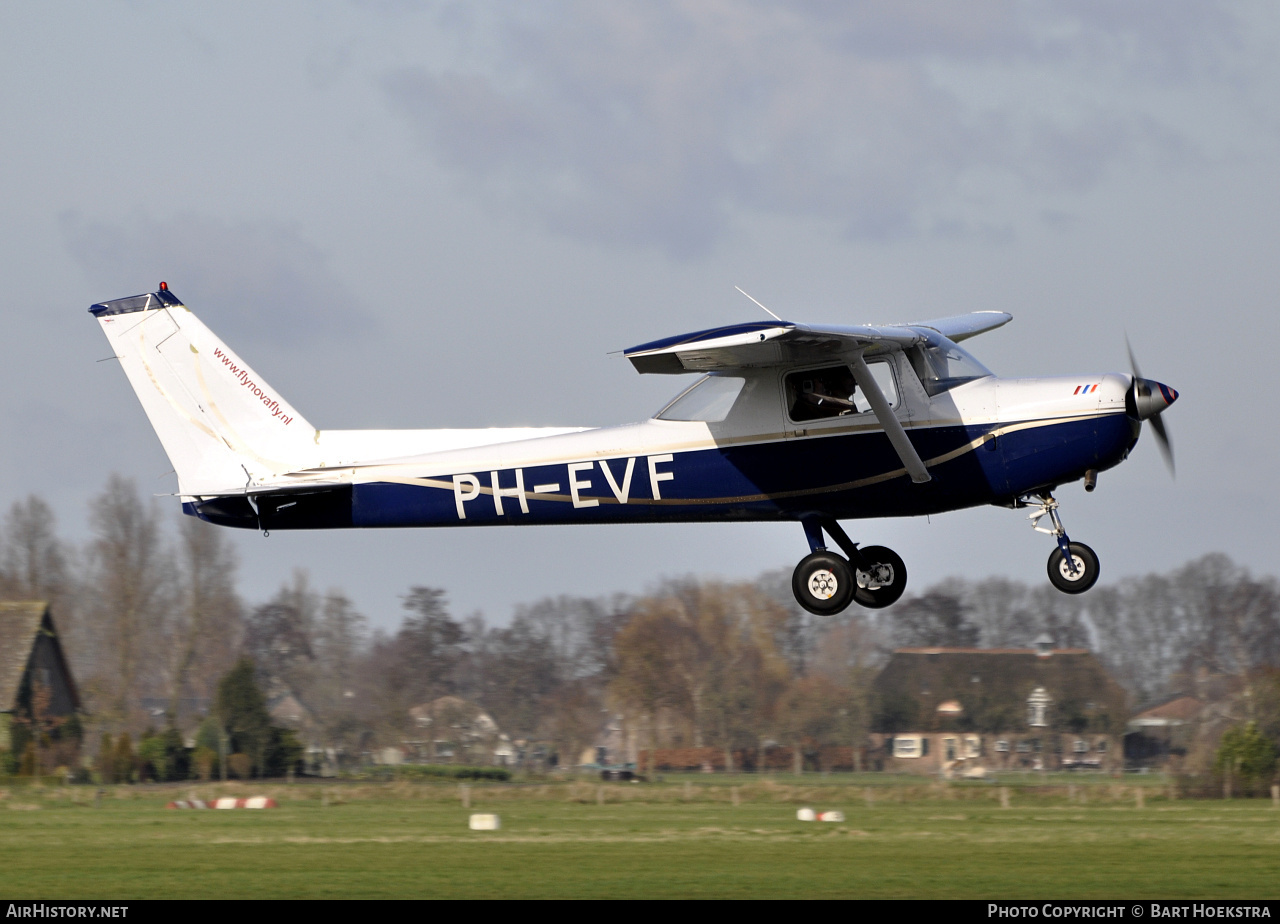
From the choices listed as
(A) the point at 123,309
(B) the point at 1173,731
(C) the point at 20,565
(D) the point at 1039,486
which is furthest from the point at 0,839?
(C) the point at 20,565

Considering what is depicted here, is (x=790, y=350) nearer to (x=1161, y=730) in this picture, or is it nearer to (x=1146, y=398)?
(x=1146, y=398)

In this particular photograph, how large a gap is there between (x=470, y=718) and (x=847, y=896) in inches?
1398

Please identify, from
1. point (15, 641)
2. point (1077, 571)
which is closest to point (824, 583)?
point (1077, 571)

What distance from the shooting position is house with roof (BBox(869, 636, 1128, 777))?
2050 inches

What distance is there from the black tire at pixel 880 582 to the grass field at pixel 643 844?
6.75 metres

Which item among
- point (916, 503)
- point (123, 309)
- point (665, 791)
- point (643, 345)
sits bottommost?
point (665, 791)

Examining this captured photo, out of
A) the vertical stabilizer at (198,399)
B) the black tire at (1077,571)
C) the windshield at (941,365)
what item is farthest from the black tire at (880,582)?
the vertical stabilizer at (198,399)

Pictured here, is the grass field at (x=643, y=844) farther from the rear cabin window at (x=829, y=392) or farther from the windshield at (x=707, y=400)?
the rear cabin window at (x=829, y=392)

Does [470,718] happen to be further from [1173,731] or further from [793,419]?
[793,419]

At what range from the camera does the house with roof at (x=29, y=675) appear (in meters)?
51.0

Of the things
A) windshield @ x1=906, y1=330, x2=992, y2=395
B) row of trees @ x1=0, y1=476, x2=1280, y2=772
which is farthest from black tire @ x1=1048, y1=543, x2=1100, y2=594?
row of trees @ x1=0, y1=476, x2=1280, y2=772

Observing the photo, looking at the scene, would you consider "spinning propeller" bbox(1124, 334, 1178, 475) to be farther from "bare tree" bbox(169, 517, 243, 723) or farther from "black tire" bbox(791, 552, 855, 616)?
"bare tree" bbox(169, 517, 243, 723)

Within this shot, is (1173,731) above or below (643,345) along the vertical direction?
below

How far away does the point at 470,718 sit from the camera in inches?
2179
